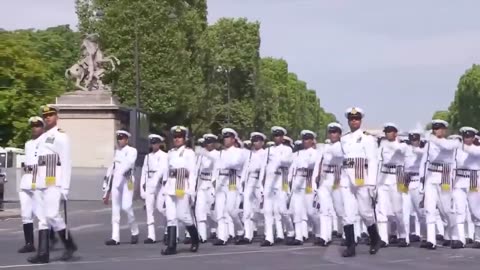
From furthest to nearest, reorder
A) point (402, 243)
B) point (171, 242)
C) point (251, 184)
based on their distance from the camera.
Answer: point (251, 184), point (402, 243), point (171, 242)

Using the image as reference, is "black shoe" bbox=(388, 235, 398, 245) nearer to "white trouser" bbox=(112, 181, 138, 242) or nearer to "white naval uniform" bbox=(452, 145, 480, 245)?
"white naval uniform" bbox=(452, 145, 480, 245)

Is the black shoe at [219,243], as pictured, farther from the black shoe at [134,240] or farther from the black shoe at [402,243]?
the black shoe at [402,243]

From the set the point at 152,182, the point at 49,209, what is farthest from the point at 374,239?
the point at 49,209

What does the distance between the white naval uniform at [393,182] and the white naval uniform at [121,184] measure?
438 centimetres

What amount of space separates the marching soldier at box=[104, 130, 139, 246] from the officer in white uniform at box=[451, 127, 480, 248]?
5.65 metres

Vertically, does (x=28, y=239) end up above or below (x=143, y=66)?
below

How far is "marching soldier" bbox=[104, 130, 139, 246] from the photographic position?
19.8 meters

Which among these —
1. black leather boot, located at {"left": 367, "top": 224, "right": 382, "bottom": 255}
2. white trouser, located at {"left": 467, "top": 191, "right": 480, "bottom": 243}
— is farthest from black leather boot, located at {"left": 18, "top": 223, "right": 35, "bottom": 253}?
white trouser, located at {"left": 467, "top": 191, "right": 480, "bottom": 243}

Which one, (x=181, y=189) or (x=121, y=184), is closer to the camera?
(x=181, y=189)

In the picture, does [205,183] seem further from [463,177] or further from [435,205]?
[463,177]

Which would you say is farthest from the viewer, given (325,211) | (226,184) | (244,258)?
(226,184)

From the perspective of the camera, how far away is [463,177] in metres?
19.1

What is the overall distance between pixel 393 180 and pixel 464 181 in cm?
132

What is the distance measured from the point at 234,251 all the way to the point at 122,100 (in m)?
38.9
